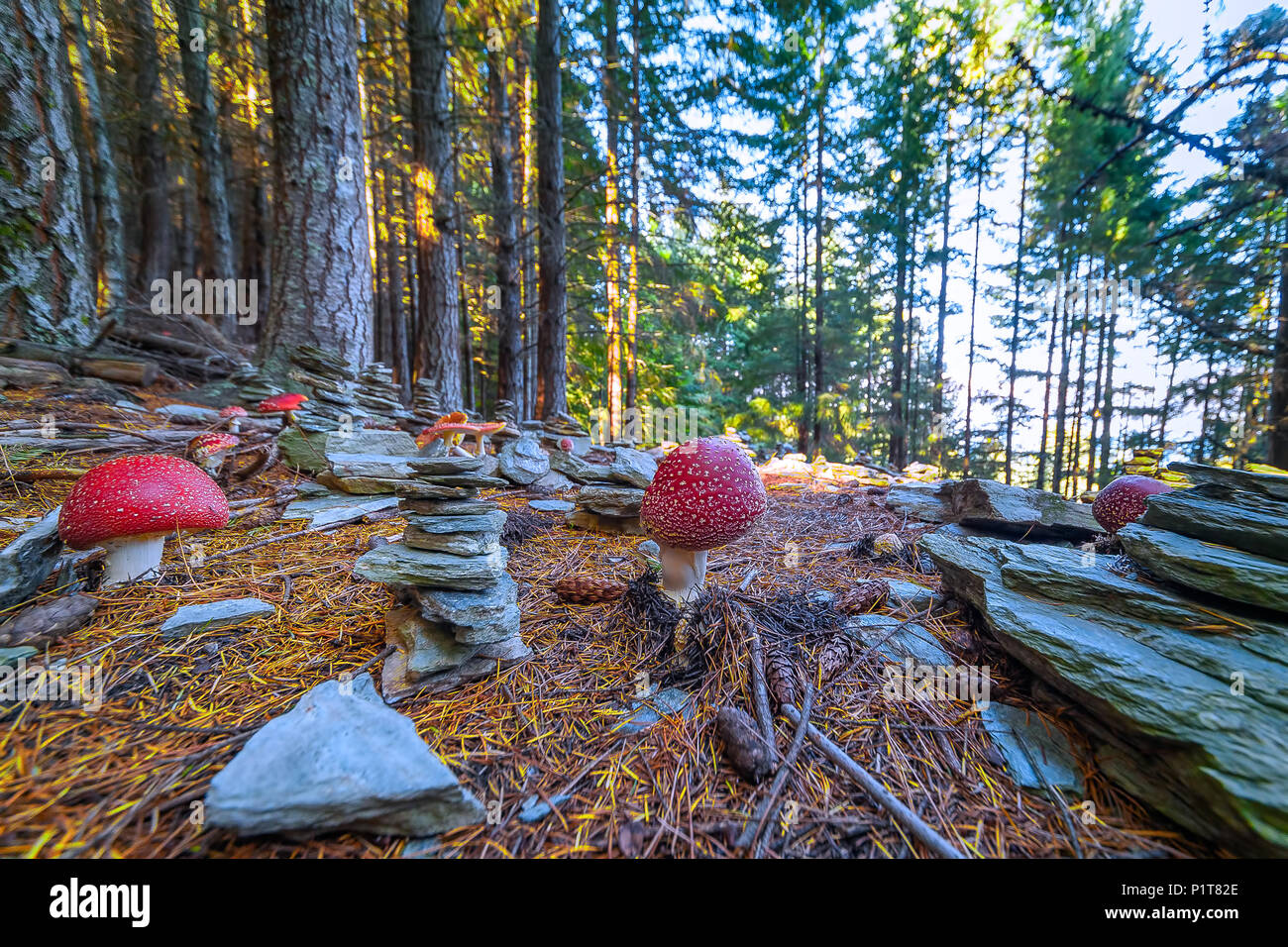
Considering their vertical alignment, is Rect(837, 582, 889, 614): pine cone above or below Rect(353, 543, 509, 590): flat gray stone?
below

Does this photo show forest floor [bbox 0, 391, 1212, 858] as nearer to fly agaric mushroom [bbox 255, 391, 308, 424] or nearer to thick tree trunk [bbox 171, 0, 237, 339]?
fly agaric mushroom [bbox 255, 391, 308, 424]

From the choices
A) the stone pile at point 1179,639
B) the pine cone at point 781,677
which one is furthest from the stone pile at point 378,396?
the stone pile at point 1179,639

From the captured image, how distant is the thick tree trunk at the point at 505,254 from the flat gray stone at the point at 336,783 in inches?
305

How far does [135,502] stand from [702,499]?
8.01 feet

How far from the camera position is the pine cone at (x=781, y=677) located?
1649 mm

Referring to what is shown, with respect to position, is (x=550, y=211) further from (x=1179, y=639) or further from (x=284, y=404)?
(x=1179, y=639)

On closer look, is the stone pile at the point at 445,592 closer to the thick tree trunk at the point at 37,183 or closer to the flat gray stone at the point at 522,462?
the flat gray stone at the point at 522,462

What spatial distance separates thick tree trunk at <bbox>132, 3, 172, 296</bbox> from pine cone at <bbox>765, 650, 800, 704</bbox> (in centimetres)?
1462

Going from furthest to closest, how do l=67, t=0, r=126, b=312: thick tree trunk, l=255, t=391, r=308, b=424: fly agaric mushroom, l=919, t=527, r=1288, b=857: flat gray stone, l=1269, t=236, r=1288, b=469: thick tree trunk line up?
l=67, t=0, r=126, b=312: thick tree trunk, l=1269, t=236, r=1288, b=469: thick tree trunk, l=255, t=391, r=308, b=424: fly agaric mushroom, l=919, t=527, r=1288, b=857: flat gray stone

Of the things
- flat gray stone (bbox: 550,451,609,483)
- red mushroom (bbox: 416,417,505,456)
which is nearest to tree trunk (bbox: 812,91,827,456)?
flat gray stone (bbox: 550,451,609,483)

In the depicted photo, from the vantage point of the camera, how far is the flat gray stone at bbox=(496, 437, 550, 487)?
15.3 feet

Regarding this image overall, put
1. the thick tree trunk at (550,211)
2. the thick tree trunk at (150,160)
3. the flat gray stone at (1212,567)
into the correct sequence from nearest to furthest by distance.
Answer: the flat gray stone at (1212,567)
the thick tree trunk at (550,211)
the thick tree trunk at (150,160)
